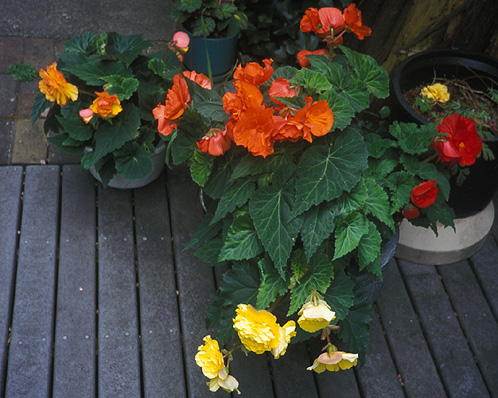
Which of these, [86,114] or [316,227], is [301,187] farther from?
[86,114]

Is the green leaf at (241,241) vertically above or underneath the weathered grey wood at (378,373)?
above

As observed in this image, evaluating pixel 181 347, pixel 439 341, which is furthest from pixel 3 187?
pixel 439 341

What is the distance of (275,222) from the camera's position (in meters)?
1.53

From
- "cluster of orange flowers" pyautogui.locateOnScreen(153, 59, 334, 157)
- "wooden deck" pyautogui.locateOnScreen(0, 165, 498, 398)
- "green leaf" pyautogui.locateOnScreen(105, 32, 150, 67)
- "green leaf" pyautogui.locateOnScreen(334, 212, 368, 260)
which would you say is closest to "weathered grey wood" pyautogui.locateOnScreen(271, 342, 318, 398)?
"wooden deck" pyautogui.locateOnScreen(0, 165, 498, 398)

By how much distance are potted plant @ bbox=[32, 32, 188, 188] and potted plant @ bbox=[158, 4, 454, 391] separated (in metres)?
0.35

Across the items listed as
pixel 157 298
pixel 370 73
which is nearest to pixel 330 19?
pixel 370 73

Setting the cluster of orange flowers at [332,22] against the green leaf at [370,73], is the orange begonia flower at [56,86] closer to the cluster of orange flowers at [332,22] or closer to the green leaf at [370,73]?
the cluster of orange flowers at [332,22]

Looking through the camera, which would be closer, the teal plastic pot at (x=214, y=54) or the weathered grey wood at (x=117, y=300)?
the weathered grey wood at (x=117, y=300)

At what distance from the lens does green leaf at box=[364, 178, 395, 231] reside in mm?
1530

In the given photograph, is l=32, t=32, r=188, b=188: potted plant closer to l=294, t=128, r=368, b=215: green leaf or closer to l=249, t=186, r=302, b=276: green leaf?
l=249, t=186, r=302, b=276: green leaf

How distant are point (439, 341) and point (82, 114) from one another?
1472 millimetres

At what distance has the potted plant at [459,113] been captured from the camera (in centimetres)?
194

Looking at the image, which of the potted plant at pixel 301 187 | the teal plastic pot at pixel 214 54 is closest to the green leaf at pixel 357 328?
the potted plant at pixel 301 187

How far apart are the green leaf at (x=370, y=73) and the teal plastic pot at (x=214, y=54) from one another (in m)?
0.98
